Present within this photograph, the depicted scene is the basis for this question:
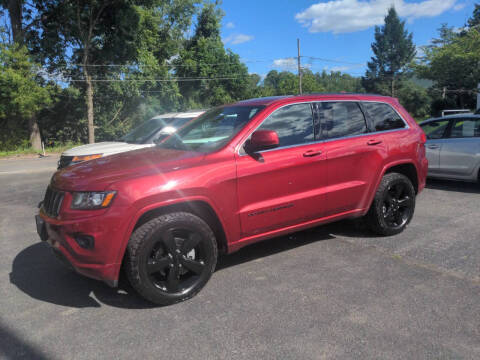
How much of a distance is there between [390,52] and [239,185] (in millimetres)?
83651

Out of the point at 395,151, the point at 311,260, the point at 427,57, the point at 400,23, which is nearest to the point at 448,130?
the point at 395,151

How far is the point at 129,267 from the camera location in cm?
311

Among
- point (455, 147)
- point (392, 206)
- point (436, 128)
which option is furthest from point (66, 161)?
point (455, 147)

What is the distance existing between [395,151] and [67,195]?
3.64 metres

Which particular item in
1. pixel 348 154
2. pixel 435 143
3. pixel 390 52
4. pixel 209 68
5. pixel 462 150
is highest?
pixel 390 52

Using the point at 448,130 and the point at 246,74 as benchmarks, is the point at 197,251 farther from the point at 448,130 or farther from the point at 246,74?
the point at 246,74

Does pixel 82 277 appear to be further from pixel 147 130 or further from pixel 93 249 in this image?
pixel 147 130

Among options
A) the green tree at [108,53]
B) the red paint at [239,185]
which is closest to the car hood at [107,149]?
the red paint at [239,185]

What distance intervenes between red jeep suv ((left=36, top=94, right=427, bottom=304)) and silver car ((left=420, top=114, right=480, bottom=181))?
3.09m

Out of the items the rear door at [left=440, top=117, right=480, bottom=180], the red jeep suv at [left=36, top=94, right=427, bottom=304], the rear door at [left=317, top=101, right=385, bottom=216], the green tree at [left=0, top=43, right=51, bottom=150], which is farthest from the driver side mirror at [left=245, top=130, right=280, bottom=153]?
the green tree at [left=0, top=43, right=51, bottom=150]

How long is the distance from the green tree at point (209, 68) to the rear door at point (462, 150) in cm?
3795

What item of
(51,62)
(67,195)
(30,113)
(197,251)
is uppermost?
(51,62)

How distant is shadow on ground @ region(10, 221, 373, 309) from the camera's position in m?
3.48

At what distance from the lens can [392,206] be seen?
190 inches
